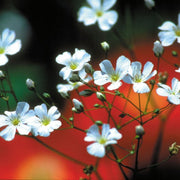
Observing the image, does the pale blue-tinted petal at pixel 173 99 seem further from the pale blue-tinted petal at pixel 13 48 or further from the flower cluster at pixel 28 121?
the pale blue-tinted petal at pixel 13 48

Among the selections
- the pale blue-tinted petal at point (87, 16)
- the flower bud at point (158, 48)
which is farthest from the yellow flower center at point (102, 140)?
the pale blue-tinted petal at point (87, 16)

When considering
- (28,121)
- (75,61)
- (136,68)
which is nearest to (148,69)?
(136,68)

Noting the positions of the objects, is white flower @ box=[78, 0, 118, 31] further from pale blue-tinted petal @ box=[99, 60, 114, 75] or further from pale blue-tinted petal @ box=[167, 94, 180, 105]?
pale blue-tinted petal @ box=[167, 94, 180, 105]

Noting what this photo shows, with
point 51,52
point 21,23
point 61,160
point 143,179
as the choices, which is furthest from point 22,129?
point 21,23

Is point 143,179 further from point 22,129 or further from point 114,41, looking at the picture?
point 114,41

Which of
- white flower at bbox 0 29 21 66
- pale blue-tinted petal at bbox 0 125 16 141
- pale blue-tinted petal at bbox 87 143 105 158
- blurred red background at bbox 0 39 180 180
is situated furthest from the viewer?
blurred red background at bbox 0 39 180 180

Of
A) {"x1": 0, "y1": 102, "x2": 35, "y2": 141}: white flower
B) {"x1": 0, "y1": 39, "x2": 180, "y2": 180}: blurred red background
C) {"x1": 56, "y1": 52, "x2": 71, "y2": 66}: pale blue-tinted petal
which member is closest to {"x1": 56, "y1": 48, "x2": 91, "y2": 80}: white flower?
{"x1": 56, "y1": 52, "x2": 71, "y2": 66}: pale blue-tinted petal
